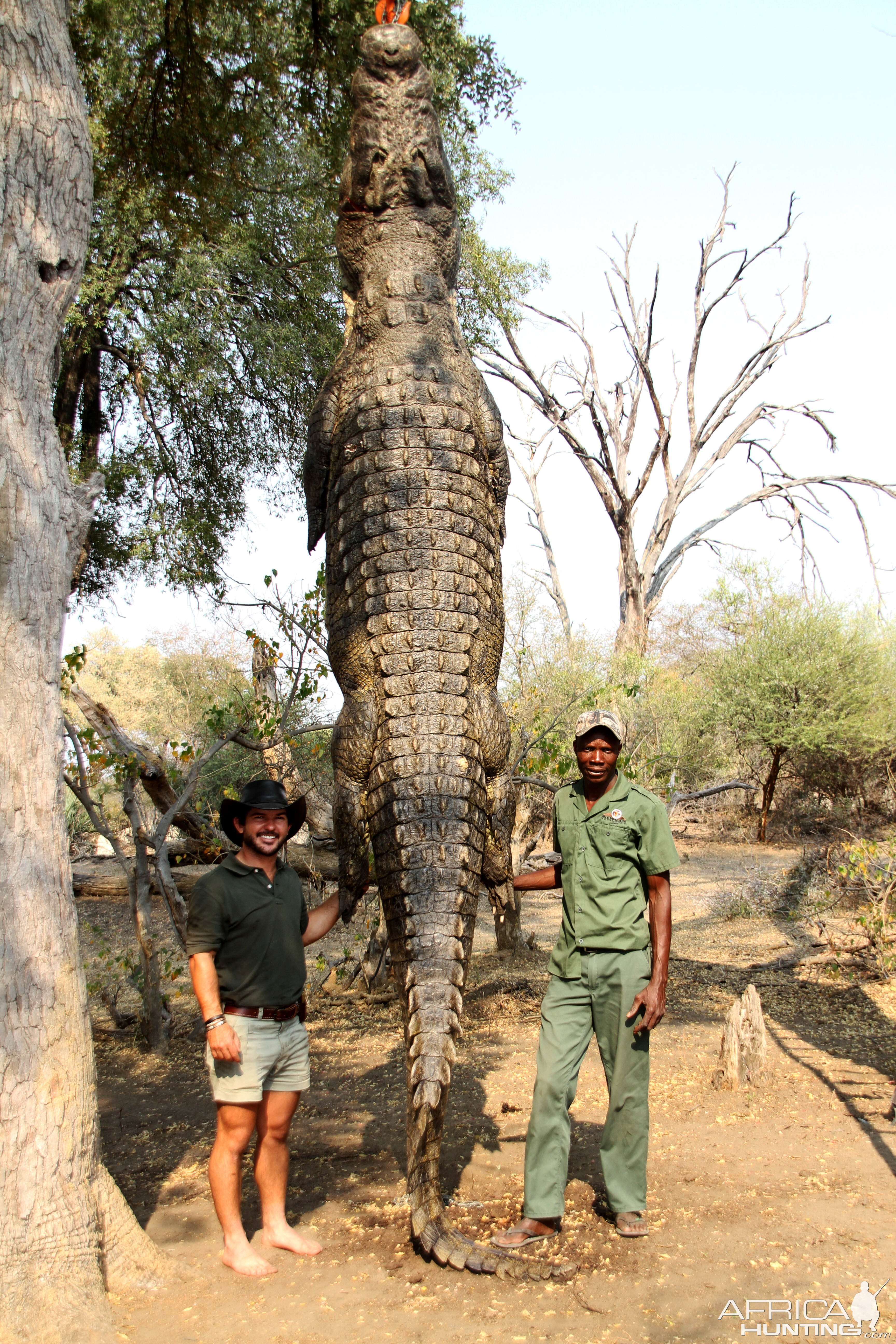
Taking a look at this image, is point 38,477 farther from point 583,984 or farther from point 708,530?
point 708,530

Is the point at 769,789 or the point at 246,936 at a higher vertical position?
the point at 769,789

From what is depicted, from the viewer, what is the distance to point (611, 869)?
358cm

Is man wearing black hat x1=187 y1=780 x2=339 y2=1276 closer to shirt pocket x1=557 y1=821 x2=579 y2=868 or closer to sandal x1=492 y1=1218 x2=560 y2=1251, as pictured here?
sandal x1=492 y1=1218 x2=560 y2=1251

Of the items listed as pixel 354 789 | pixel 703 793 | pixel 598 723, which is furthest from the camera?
pixel 703 793

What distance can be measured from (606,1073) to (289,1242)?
1.25 meters

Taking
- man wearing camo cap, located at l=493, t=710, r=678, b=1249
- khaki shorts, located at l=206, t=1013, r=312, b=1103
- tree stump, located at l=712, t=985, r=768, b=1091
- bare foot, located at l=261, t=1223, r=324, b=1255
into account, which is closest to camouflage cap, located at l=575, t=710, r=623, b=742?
man wearing camo cap, located at l=493, t=710, r=678, b=1249

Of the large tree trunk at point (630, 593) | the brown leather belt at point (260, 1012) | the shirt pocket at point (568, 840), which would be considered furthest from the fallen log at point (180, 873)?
the large tree trunk at point (630, 593)

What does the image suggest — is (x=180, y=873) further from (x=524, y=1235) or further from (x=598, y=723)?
(x=598, y=723)

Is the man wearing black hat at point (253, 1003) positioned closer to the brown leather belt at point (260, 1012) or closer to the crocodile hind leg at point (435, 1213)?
the brown leather belt at point (260, 1012)

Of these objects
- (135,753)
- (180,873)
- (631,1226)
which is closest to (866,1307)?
(631,1226)

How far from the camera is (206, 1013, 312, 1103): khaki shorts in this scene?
3.16 m

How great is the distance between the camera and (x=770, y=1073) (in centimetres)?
525

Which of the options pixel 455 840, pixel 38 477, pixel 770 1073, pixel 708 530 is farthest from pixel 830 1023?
pixel 708 530

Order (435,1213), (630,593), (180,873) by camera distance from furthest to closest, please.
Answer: (630,593), (180,873), (435,1213)
